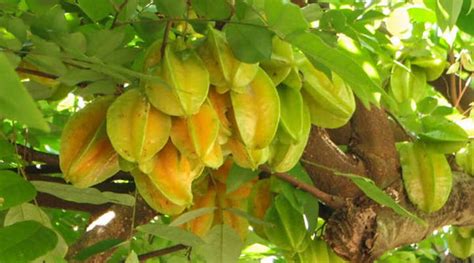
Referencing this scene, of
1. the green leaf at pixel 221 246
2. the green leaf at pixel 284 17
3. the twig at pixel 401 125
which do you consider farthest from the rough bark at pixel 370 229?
the green leaf at pixel 284 17

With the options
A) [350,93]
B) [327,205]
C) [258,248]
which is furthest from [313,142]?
[258,248]

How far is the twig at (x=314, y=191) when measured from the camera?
5.48 feet

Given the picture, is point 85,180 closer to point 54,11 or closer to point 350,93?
point 54,11

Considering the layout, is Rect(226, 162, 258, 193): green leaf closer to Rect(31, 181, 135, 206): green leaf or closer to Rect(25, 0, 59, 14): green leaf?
Rect(31, 181, 135, 206): green leaf

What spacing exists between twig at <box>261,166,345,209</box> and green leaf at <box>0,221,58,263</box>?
20.4 inches

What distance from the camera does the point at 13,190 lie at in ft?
4.26

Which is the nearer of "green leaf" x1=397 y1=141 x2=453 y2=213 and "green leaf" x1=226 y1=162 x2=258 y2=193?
"green leaf" x1=226 y1=162 x2=258 y2=193

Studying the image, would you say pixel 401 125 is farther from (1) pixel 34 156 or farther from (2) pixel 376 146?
(1) pixel 34 156

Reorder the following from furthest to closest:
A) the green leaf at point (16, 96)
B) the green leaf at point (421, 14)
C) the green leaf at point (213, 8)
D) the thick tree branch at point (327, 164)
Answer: the green leaf at point (421, 14)
the thick tree branch at point (327, 164)
the green leaf at point (213, 8)
the green leaf at point (16, 96)

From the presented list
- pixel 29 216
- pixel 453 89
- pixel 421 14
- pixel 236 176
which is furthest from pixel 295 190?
pixel 453 89

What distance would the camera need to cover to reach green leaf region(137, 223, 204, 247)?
1.37 meters

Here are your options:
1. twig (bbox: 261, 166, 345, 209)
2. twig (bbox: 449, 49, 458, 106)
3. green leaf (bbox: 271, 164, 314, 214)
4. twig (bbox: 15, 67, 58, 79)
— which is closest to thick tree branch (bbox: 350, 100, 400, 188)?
twig (bbox: 261, 166, 345, 209)

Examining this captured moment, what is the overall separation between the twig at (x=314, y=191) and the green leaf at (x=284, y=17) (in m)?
Answer: 0.54

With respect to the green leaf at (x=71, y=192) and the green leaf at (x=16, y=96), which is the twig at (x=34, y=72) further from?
the green leaf at (x=16, y=96)
